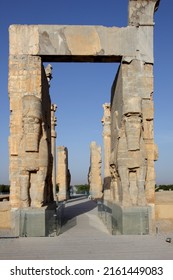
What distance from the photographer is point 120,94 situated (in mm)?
7867

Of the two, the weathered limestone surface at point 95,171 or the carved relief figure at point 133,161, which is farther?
the weathered limestone surface at point 95,171

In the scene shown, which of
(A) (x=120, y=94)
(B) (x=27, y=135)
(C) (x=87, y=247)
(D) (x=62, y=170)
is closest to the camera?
(C) (x=87, y=247)

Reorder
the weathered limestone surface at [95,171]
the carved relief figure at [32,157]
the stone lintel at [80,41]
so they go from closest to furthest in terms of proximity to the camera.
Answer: the carved relief figure at [32,157]
the stone lintel at [80,41]
the weathered limestone surface at [95,171]

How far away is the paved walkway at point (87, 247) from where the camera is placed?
4.83 meters

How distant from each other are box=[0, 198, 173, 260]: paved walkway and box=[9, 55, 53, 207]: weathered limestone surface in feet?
3.83

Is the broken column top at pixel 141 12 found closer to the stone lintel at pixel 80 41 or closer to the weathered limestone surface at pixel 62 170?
the stone lintel at pixel 80 41

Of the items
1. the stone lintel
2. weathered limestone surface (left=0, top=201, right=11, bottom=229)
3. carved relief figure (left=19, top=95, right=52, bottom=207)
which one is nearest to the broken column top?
the stone lintel

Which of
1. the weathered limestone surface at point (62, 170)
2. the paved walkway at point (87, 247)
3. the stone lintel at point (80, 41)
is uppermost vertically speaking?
the stone lintel at point (80, 41)

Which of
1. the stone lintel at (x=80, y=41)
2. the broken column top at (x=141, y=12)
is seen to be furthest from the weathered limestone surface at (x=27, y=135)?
the broken column top at (x=141, y=12)

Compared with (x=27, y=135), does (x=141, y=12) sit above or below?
above

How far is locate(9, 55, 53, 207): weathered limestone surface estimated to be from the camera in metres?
7.05

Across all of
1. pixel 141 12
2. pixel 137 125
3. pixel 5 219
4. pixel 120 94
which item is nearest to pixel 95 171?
pixel 120 94

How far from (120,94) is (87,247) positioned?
3.95 meters

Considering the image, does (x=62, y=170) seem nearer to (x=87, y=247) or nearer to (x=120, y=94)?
(x=120, y=94)
